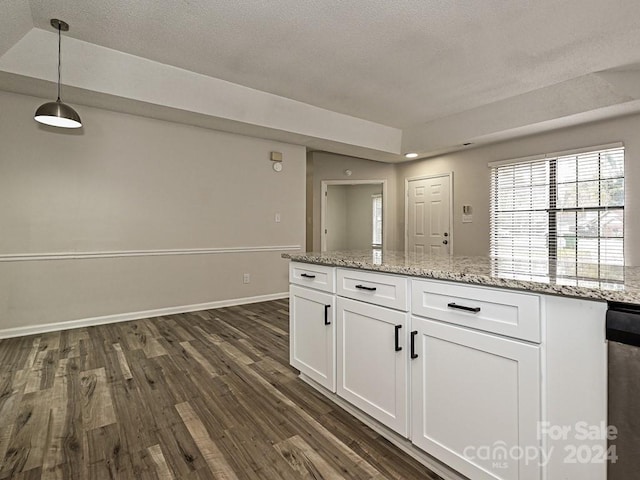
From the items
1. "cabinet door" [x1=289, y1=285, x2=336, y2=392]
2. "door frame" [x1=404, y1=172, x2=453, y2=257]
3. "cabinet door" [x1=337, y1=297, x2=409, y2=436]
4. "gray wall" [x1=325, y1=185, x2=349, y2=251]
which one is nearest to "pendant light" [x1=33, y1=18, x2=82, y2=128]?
"cabinet door" [x1=289, y1=285, x2=336, y2=392]

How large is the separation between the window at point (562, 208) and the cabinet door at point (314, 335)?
2620 mm

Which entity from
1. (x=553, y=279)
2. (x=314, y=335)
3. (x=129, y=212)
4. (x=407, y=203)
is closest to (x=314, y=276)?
(x=314, y=335)

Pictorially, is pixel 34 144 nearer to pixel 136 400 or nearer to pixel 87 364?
pixel 87 364

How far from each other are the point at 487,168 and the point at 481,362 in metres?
4.59

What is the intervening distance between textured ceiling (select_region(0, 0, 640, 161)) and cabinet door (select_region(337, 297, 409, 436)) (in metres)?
2.24

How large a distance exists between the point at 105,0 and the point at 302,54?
1.57 metres

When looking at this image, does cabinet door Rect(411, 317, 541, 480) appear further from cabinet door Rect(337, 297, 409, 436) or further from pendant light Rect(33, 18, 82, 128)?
pendant light Rect(33, 18, 82, 128)

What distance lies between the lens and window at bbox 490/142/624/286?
12.6 ft

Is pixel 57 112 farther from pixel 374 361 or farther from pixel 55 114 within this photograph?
pixel 374 361

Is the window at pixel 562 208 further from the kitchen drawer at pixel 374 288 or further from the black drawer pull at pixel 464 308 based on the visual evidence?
the black drawer pull at pixel 464 308

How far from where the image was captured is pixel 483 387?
121cm

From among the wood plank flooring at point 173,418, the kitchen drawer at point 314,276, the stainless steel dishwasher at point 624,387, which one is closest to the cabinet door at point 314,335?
the kitchen drawer at point 314,276

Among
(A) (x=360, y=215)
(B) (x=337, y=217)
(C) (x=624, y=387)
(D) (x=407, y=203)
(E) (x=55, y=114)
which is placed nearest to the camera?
(C) (x=624, y=387)

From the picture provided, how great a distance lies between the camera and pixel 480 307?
122cm
